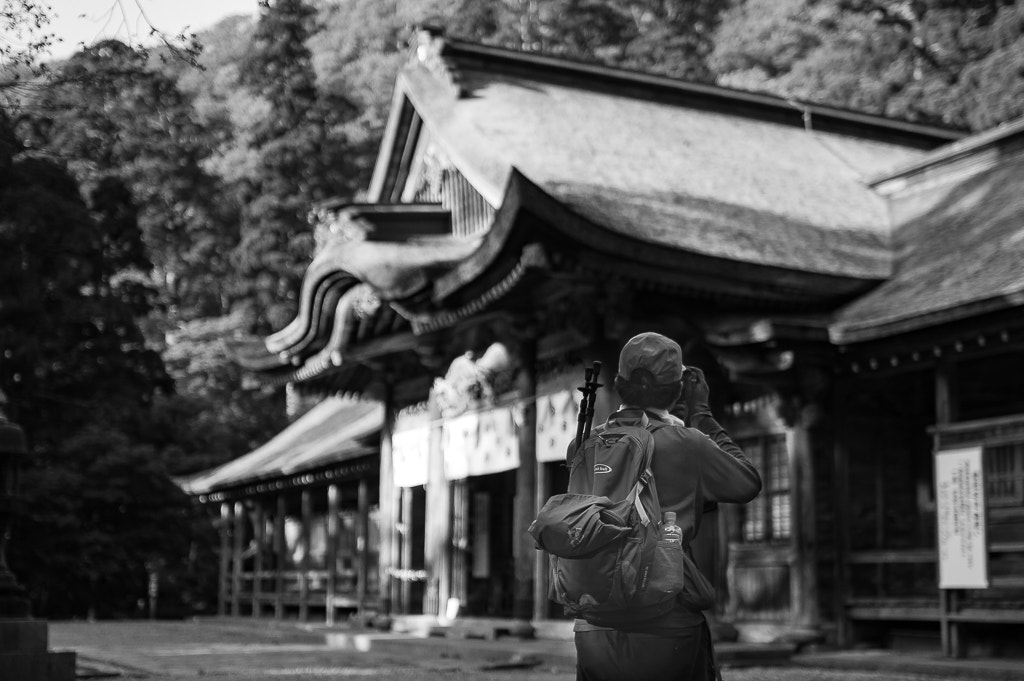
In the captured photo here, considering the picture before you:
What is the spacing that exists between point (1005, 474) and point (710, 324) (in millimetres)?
3527

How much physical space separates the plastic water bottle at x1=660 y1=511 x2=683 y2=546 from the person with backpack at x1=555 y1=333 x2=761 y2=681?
0.03 m

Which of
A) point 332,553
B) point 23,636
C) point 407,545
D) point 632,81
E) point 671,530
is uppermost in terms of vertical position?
point 632,81

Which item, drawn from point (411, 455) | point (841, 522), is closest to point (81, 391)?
point (411, 455)

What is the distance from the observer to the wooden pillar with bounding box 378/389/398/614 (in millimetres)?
21453

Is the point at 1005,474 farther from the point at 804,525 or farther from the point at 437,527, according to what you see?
the point at 437,527

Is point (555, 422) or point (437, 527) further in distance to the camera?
point (437, 527)

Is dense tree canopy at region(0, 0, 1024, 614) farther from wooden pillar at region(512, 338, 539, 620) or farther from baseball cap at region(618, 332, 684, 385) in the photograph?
baseball cap at region(618, 332, 684, 385)

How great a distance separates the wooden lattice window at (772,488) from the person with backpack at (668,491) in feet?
37.3

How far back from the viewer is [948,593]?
1291 centimetres

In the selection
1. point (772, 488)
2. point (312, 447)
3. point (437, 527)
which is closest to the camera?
point (772, 488)

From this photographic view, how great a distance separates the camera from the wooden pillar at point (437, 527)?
755 inches

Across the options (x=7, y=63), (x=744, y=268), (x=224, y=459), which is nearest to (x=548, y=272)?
(x=744, y=268)

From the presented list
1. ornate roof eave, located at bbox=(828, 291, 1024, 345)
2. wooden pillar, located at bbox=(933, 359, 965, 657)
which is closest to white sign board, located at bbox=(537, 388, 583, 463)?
ornate roof eave, located at bbox=(828, 291, 1024, 345)

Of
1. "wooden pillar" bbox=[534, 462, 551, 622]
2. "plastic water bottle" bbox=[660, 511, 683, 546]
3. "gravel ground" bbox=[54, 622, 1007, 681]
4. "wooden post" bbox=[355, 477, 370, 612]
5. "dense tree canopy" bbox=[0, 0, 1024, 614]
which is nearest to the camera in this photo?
"plastic water bottle" bbox=[660, 511, 683, 546]
